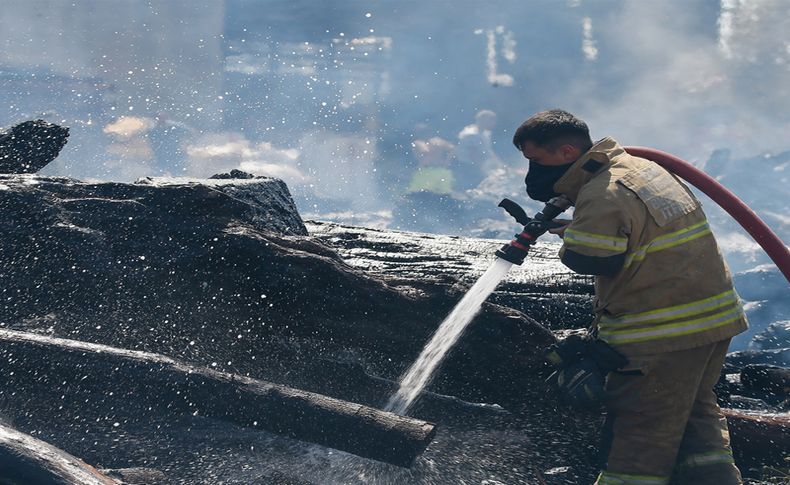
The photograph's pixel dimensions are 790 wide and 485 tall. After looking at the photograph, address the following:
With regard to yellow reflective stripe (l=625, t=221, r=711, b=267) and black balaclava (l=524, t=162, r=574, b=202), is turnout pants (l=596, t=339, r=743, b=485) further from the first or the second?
black balaclava (l=524, t=162, r=574, b=202)

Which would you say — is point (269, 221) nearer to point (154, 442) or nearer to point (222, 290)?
→ point (222, 290)

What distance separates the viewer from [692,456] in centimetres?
289

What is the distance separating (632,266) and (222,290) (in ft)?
11.1

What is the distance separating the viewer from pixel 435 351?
4281mm

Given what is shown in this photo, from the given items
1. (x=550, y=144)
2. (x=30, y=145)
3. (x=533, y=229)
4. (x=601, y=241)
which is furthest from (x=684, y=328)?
(x=30, y=145)

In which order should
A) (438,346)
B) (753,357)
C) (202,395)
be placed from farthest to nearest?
1. (753,357)
2. (438,346)
3. (202,395)

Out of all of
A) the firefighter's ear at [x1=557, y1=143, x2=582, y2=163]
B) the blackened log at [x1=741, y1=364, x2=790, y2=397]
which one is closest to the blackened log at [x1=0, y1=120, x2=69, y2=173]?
the firefighter's ear at [x1=557, y1=143, x2=582, y2=163]

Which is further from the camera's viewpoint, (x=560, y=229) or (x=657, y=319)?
(x=560, y=229)

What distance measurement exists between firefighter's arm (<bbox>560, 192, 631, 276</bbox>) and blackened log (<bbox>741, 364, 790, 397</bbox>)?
9.58 ft

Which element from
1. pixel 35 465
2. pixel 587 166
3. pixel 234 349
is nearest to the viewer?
pixel 35 465

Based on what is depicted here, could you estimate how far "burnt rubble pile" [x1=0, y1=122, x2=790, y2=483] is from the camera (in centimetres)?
358

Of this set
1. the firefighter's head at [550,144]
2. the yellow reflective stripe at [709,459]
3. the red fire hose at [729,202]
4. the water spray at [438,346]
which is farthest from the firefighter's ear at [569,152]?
the yellow reflective stripe at [709,459]

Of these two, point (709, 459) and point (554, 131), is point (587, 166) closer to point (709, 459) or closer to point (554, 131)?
point (554, 131)

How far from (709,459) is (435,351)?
78.6 inches
